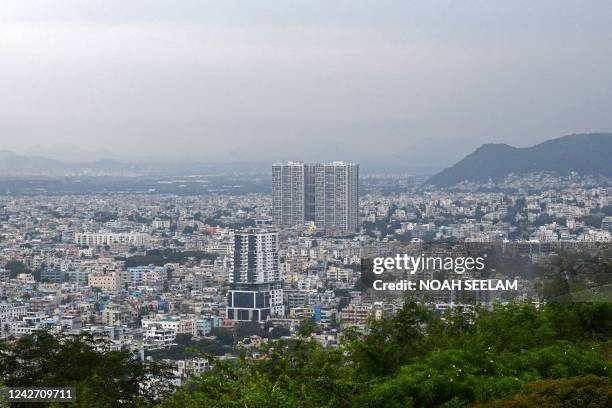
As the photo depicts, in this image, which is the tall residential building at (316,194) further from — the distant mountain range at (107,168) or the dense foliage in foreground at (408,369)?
the dense foliage in foreground at (408,369)

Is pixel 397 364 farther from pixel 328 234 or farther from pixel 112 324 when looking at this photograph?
pixel 328 234

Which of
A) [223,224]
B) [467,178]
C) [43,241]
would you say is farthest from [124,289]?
[467,178]

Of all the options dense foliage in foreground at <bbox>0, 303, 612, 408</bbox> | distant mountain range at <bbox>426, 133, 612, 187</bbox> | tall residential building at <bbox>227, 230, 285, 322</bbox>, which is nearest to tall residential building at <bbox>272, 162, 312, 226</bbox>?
distant mountain range at <bbox>426, 133, 612, 187</bbox>

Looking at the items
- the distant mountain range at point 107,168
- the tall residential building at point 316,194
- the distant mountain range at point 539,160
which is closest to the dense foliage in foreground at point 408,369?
the tall residential building at point 316,194

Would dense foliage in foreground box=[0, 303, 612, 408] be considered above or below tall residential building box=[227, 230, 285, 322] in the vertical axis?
above

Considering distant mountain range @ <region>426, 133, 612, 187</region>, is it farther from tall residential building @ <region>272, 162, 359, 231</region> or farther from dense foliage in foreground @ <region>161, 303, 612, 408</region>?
dense foliage in foreground @ <region>161, 303, 612, 408</region>

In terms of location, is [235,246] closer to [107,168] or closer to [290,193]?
[290,193]
